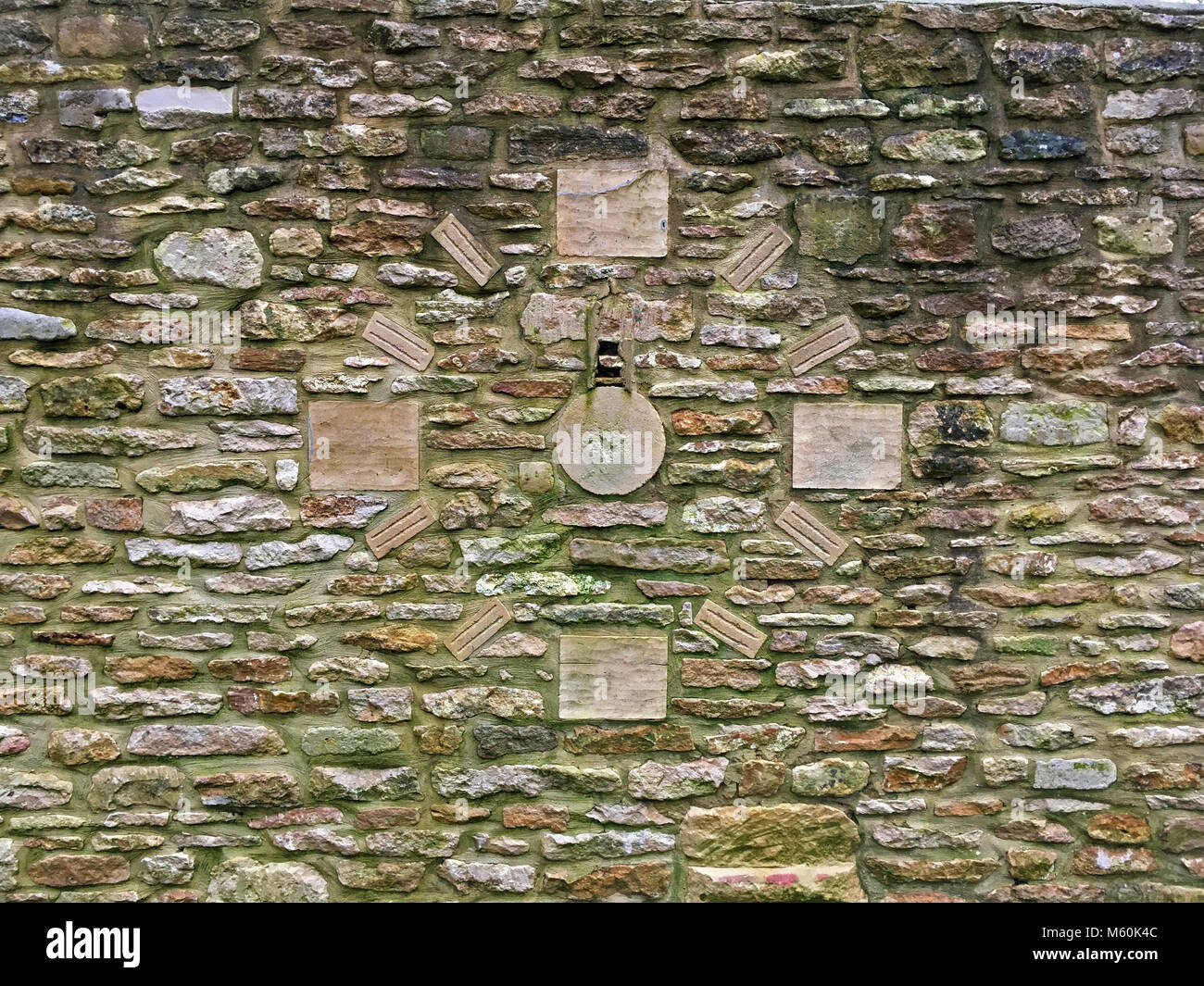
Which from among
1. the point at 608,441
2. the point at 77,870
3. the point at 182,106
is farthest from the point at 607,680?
the point at 182,106

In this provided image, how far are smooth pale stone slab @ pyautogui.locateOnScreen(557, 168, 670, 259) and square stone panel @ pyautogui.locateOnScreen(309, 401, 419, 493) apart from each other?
0.74 metres

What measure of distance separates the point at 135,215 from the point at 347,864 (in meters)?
2.09

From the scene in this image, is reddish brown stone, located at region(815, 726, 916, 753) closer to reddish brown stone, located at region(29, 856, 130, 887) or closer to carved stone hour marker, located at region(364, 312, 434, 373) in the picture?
carved stone hour marker, located at region(364, 312, 434, 373)

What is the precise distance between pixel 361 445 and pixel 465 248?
688 mm

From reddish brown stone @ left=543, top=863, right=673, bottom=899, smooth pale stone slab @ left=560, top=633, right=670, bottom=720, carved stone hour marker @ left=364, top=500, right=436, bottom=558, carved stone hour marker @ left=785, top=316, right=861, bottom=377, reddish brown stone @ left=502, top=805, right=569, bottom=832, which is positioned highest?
carved stone hour marker @ left=785, top=316, right=861, bottom=377

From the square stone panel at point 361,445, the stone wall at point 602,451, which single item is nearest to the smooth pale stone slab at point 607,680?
the stone wall at point 602,451

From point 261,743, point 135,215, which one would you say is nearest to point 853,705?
point 261,743

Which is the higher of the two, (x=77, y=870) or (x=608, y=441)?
(x=608, y=441)

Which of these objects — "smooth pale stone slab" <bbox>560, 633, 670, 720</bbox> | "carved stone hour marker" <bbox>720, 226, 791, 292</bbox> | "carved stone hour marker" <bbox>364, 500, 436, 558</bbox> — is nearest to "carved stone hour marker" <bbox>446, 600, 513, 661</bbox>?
"smooth pale stone slab" <bbox>560, 633, 670, 720</bbox>

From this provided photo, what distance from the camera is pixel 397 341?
9.80 ft

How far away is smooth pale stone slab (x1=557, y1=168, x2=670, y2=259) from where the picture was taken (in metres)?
3.00

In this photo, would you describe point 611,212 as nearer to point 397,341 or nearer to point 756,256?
point 756,256

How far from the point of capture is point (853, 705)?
3.03 meters

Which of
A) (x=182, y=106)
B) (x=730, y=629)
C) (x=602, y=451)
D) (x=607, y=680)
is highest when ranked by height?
(x=182, y=106)
